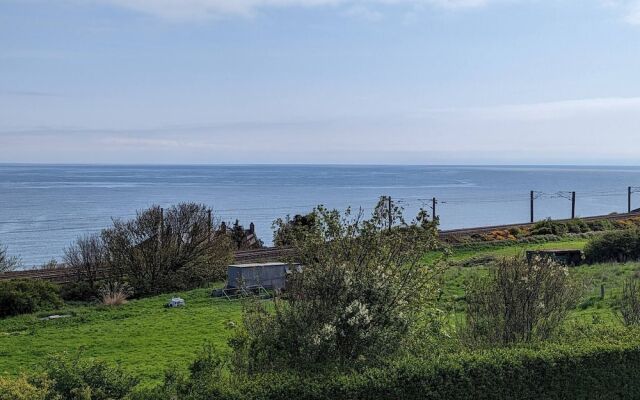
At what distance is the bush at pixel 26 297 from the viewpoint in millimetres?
20719

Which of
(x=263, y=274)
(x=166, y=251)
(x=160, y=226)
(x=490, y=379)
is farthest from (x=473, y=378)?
(x=160, y=226)

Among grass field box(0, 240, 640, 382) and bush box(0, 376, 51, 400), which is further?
grass field box(0, 240, 640, 382)

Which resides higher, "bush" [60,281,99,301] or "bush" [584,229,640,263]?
"bush" [584,229,640,263]

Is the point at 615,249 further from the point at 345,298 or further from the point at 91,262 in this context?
the point at 345,298

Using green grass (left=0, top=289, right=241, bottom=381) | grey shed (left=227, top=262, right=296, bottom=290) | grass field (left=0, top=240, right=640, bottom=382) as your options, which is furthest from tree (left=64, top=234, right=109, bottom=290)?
grey shed (left=227, top=262, right=296, bottom=290)

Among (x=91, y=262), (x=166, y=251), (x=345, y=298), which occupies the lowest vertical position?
(x=91, y=262)

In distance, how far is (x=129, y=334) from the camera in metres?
17.2

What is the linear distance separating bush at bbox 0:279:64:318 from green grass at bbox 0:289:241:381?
40.2 inches

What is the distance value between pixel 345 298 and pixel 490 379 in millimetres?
2085

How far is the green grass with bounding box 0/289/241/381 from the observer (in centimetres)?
1427

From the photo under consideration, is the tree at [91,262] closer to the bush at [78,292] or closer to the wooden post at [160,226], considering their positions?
the bush at [78,292]

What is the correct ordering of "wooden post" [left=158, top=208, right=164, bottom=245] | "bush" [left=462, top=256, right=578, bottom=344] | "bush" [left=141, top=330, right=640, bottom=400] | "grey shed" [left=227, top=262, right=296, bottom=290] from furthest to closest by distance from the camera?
"wooden post" [left=158, top=208, right=164, bottom=245] → "grey shed" [left=227, top=262, right=296, bottom=290] → "bush" [left=462, top=256, right=578, bottom=344] → "bush" [left=141, top=330, right=640, bottom=400]

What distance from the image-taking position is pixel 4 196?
107562 millimetres

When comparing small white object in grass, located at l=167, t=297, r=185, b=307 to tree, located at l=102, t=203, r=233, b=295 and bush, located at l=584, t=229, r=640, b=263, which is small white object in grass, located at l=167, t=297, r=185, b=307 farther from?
bush, located at l=584, t=229, r=640, b=263
